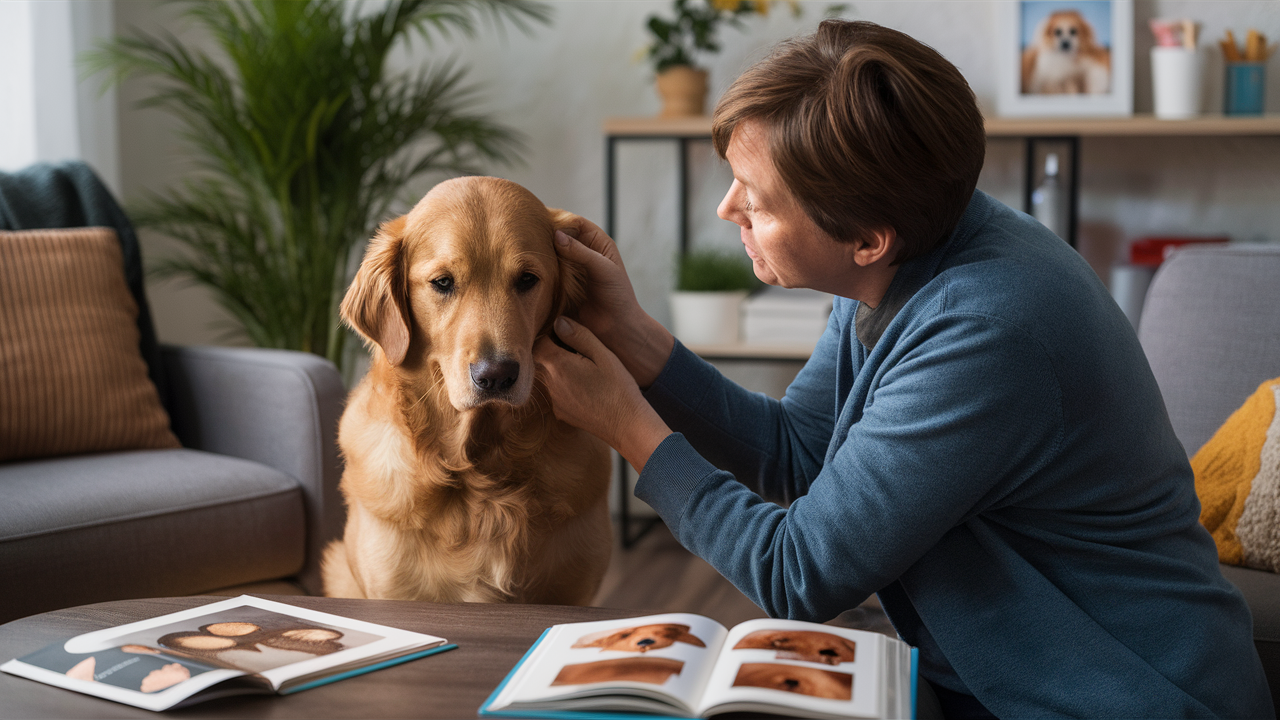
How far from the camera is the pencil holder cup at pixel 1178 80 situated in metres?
2.74

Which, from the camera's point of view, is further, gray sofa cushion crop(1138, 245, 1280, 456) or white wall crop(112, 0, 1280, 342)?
white wall crop(112, 0, 1280, 342)

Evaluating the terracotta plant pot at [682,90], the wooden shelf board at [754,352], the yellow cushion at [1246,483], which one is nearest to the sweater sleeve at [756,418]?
the yellow cushion at [1246,483]

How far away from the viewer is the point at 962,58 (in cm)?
316

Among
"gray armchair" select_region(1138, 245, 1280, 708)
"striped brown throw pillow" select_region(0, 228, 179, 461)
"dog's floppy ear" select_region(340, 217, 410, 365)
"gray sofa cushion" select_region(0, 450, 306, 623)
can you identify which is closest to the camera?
"dog's floppy ear" select_region(340, 217, 410, 365)

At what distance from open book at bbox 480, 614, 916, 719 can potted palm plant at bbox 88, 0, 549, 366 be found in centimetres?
212

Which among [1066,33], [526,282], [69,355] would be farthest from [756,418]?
[1066,33]

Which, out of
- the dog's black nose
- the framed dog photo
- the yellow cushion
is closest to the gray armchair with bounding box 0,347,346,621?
the dog's black nose

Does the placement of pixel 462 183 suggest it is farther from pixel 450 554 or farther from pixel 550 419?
pixel 450 554

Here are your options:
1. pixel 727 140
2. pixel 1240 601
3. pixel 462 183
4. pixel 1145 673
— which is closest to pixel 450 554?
pixel 462 183

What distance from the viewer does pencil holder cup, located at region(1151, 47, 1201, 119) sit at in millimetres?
2744

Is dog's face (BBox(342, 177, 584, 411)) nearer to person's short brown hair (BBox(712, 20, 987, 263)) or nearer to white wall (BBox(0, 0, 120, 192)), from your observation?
person's short brown hair (BBox(712, 20, 987, 263))

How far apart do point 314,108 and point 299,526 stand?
1268mm

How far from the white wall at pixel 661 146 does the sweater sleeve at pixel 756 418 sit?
1.85 meters

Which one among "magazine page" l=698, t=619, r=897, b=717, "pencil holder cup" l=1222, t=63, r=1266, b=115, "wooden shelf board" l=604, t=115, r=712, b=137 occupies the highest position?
"pencil holder cup" l=1222, t=63, r=1266, b=115
